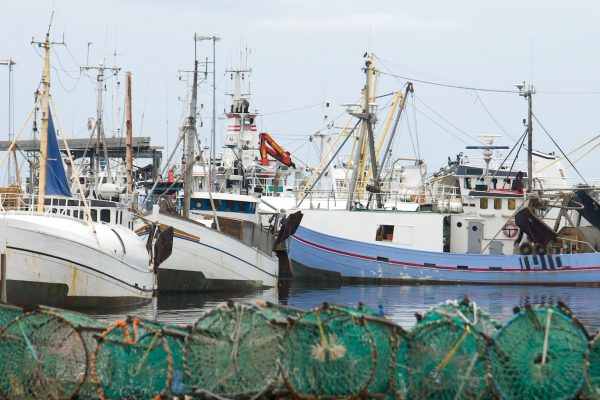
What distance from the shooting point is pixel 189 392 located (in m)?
12.9

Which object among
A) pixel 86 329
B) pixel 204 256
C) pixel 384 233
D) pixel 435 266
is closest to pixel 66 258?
pixel 204 256

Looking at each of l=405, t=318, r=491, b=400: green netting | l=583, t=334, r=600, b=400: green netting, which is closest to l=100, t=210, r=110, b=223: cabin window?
l=405, t=318, r=491, b=400: green netting

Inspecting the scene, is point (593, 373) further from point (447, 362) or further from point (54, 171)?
point (54, 171)

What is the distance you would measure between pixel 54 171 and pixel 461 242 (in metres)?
21.7

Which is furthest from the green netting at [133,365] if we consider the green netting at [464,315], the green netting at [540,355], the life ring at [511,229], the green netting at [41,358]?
the life ring at [511,229]

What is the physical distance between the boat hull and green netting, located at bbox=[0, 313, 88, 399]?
2947 cm

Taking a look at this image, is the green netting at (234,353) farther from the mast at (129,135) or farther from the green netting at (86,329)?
the mast at (129,135)

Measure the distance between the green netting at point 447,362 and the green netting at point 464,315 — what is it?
262mm

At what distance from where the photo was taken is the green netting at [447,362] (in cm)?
1227

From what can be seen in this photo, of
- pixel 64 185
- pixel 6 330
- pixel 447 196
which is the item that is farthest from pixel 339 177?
pixel 6 330

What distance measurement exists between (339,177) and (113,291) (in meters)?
38.4

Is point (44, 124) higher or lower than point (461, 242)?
higher

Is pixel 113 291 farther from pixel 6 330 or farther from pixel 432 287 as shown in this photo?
pixel 432 287

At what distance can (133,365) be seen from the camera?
1325 cm
